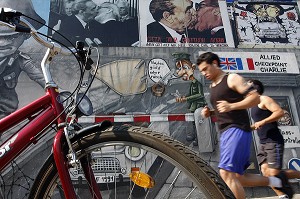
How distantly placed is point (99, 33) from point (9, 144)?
628 cm

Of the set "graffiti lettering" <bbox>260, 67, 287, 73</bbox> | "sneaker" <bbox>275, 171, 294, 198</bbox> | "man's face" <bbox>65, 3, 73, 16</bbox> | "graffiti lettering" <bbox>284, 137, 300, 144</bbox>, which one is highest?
"man's face" <bbox>65, 3, 73, 16</bbox>

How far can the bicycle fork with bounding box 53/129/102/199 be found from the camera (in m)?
1.48

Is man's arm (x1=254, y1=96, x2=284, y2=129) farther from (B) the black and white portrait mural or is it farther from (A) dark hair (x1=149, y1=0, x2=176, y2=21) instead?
(A) dark hair (x1=149, y1=0, x2=176, y2=21)

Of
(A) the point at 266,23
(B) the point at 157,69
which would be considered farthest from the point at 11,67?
(A) the point at 266,23

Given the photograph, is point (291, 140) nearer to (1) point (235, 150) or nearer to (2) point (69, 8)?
(1) point (235, 150)

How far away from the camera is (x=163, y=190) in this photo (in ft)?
5.62

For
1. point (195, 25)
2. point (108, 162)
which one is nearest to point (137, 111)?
point (195, 25)

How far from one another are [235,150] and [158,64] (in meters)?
4.65

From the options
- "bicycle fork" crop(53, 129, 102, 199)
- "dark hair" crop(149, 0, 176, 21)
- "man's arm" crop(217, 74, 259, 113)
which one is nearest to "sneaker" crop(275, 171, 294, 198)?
"man's arm" crop(217, 74, 259, 113)

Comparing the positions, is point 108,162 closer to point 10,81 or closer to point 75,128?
point 75,128

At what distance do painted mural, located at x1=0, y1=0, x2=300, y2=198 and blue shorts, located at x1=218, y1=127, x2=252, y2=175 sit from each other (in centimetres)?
343

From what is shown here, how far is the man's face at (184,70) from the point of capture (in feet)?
24.3

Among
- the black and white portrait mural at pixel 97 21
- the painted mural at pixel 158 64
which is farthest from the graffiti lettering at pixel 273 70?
the black and white portrait mural at pixel 97 21

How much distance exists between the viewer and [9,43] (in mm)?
7277
